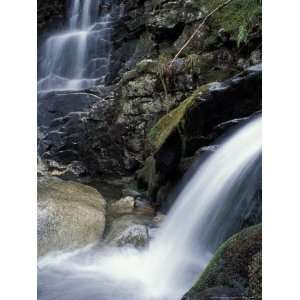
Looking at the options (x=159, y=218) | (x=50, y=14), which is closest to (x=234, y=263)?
(x=159, y=218)

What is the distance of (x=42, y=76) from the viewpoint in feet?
9.87

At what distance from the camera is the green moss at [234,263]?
93.5 inches

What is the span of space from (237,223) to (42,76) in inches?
53.9

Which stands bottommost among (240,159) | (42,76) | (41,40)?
(240,159)

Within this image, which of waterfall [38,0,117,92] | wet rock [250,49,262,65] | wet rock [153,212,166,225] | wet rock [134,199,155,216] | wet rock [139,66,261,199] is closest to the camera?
wet rock [250,49,262,65]

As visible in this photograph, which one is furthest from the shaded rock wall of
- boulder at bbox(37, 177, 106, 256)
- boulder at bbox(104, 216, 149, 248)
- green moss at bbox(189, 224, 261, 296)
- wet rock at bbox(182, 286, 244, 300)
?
wet rock at bbox(182, 286, 244, 300)

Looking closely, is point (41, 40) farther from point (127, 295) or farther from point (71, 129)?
point (127, 295)

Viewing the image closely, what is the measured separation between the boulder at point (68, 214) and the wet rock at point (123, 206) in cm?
7

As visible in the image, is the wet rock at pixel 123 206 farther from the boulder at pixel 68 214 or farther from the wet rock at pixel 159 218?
the wet rock at pixel 159 218

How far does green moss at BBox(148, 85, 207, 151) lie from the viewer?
3.00 metres

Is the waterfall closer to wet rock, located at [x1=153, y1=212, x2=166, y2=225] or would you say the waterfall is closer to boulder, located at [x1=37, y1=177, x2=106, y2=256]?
boulder, located at [x1=37, y1=177, x2=106, y2=256]

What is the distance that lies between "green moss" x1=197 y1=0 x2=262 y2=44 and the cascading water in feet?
1.69

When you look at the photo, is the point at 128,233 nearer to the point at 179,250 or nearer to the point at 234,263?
the point at 179,250
